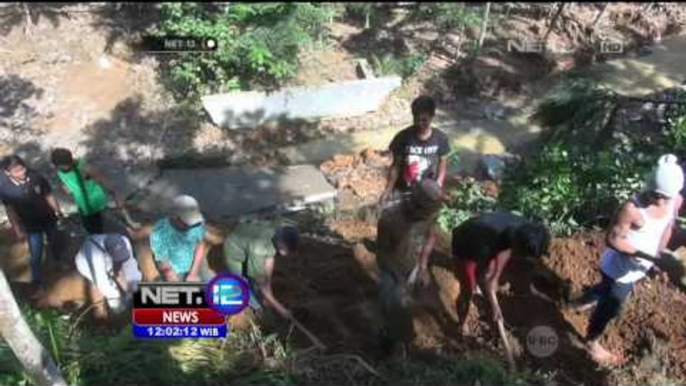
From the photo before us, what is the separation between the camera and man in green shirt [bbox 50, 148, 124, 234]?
564cm

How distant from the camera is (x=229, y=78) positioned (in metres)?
10.3

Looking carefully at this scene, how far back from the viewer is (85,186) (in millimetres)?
5906

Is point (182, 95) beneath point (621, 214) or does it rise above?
beneath

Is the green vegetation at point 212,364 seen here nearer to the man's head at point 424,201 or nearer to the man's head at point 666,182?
the man's head at point 424,201

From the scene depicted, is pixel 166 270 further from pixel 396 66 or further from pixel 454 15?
pixel 454 15

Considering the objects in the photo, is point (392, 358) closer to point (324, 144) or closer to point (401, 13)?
point (324, 144)

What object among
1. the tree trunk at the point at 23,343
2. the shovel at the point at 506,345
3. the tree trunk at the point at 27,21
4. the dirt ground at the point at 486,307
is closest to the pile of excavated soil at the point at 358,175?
the dirt ground at the point at 486,307

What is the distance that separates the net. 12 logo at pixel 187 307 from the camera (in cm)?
437

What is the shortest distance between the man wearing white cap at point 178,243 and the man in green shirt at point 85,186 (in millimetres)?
1263

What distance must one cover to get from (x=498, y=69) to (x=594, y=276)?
6.39 meters

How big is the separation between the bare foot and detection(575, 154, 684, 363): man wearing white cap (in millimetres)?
249

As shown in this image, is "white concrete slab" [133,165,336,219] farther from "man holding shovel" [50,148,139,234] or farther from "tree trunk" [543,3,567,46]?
"tree trunk" [543,3,567,46]

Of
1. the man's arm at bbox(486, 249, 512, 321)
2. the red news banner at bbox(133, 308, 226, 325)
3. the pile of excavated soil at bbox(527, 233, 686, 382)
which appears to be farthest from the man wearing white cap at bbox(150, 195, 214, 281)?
the pile of excavated soil at bbox(527, 233, 686, 382)

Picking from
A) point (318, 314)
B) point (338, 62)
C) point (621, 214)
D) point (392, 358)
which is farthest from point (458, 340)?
point (338, 62)
